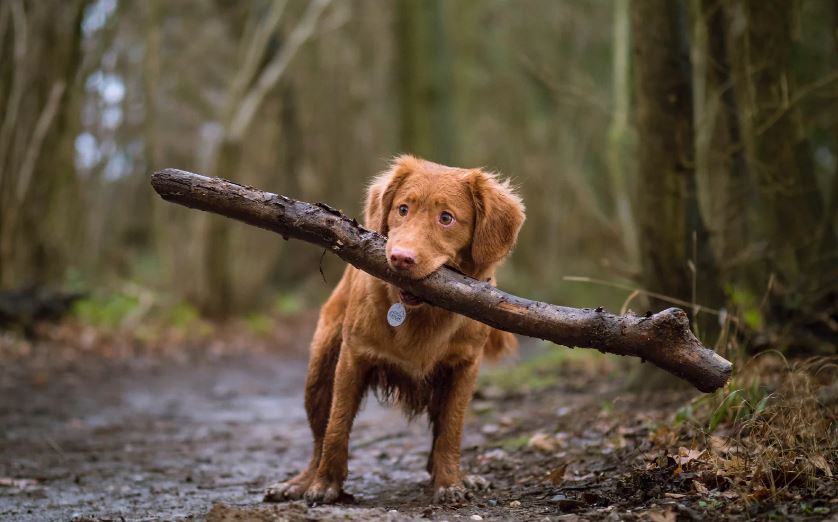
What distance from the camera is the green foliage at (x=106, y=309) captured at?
Result: 1266 cm

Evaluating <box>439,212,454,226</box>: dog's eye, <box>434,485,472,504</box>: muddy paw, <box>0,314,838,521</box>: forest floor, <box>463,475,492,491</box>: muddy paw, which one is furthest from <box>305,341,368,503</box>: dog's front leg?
<box>439,212,454,226</box>: dog's eye

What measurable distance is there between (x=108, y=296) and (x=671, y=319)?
1291cm

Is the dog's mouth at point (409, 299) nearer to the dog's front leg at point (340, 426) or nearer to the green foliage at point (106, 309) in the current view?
the dog's front leg at point (340, 426)

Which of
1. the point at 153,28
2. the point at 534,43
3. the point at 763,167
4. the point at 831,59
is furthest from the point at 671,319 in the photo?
the point at 534,43

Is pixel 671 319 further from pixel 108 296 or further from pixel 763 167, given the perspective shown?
pixel 108 296

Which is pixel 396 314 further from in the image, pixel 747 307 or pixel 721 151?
pixel 721 151

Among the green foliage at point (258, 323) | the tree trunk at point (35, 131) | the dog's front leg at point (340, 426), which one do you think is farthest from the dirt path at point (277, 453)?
the green foliage at point (258, 323)

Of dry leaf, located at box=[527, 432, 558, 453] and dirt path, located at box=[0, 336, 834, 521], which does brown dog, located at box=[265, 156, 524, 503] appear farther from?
dry leaf, located at box=[527, 432, 558, 453]

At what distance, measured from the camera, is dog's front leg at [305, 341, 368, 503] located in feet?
15.8

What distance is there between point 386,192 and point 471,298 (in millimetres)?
1085

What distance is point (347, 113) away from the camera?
24.5 metres

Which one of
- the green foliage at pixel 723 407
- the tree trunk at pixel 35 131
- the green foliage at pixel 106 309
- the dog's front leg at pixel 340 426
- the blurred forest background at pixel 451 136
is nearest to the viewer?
the green foliage at pixel 723 407

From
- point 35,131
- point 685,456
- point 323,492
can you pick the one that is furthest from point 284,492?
point 35,131

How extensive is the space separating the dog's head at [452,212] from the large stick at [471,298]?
23 centimetres
